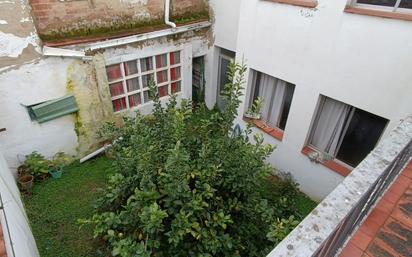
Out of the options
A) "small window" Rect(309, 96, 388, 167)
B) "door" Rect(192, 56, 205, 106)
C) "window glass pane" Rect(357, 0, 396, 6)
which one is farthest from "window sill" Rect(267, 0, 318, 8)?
"door" Rect(192, 56, 205, 106)

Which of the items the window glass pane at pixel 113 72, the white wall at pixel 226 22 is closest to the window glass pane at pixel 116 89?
the window glass pane at pixel 113 72

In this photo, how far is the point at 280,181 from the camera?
655 centimetres

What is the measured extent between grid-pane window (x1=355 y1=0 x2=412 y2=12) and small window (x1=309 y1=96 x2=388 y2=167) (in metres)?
1.75

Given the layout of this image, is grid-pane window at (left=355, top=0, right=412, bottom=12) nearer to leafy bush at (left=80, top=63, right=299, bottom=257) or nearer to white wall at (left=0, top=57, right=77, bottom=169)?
leafy bush at (left=80, top=63, right=299, bottom=257)

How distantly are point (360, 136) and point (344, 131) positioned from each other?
30 cm

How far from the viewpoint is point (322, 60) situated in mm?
4930

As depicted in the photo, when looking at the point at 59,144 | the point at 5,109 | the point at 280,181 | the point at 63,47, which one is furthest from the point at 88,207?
the point at 280,181

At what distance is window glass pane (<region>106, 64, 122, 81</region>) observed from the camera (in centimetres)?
679

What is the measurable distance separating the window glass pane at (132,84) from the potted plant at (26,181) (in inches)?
128

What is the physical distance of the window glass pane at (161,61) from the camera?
24.9 feet

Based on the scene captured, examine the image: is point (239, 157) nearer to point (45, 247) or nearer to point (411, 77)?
point (411, 77)

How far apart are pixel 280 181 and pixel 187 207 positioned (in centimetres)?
408

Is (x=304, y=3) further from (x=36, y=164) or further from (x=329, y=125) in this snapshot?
(x=36, y=164)

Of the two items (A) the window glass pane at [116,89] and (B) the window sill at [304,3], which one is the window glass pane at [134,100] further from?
(B) the window sill at [304,3]
